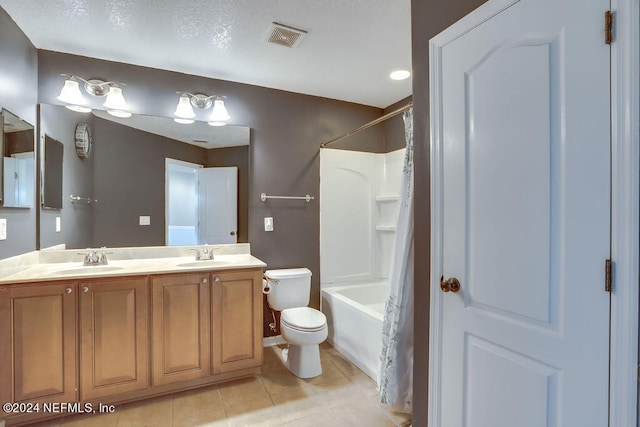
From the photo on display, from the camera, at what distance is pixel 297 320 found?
2.33 meters

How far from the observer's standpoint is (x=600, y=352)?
0.85m

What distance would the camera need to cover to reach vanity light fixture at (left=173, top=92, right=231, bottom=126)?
2.52 m

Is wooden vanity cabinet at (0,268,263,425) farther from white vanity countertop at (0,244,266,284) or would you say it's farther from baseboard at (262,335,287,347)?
baseboard at (262,335,287,347)

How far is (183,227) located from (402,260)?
186 cm

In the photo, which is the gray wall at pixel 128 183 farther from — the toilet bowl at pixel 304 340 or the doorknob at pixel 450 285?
the doorknob at pixel 450 285

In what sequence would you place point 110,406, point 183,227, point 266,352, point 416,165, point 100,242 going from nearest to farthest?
point 416,165
point 110,406
point 100,242
point 183,227
point 266,352

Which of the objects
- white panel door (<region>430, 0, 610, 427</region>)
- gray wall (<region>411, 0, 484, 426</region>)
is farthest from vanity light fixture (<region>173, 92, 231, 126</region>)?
white panel door (<region>430, 0, 610, 427</region>)

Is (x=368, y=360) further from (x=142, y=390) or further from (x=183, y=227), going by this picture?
(x=183, y=227)

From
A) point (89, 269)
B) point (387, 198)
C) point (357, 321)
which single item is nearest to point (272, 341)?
point (357, 321)

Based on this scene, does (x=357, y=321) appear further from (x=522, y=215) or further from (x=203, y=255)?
(x=522, y=215)

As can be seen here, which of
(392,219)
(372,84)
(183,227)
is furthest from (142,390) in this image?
(372,84)

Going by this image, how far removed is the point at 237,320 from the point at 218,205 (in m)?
1.03

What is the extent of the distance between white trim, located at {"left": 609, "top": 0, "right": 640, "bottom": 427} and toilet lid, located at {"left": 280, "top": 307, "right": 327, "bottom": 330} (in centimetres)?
170

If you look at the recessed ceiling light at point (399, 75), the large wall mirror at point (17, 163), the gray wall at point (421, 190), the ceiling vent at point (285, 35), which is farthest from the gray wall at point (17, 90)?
the recessed ceiling light at point (399, 75)
